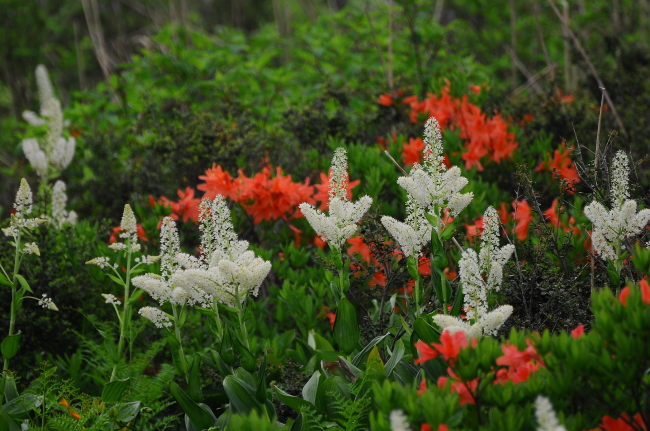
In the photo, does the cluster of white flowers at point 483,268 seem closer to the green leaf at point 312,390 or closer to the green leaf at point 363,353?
the green leaf at point 363,353

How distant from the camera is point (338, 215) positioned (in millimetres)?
2361

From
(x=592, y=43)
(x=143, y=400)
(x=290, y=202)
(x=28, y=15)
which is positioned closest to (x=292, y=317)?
(x=290, y=202)

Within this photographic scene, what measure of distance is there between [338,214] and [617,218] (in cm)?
100

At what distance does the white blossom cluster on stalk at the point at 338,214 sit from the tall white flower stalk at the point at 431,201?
5.7 inches

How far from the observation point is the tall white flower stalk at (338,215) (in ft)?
7.66

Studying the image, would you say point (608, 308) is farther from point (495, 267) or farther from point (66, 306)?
point (66, 306)

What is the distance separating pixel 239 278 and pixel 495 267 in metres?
0.88

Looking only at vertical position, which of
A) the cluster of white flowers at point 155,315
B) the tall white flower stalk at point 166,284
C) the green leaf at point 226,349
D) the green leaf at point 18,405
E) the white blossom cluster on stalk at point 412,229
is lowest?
the green leaf at point 18,405

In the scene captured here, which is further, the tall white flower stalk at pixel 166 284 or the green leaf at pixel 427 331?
the tall white flower stalk at pixel 166 284

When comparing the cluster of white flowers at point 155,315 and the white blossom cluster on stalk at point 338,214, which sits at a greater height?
the white blossom cluster on stalk at point 338,214

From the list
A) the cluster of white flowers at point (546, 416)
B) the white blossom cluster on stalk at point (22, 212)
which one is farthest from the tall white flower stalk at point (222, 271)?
the cluster of white flowers at point (546, 416)

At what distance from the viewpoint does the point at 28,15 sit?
9.57 meters

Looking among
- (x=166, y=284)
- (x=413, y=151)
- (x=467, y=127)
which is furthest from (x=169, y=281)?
(x=467, y=127)

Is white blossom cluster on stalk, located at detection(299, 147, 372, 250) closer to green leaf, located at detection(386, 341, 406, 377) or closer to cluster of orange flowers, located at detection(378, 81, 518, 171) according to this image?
green leaf, located at detection(386, 341, 406, 377)
